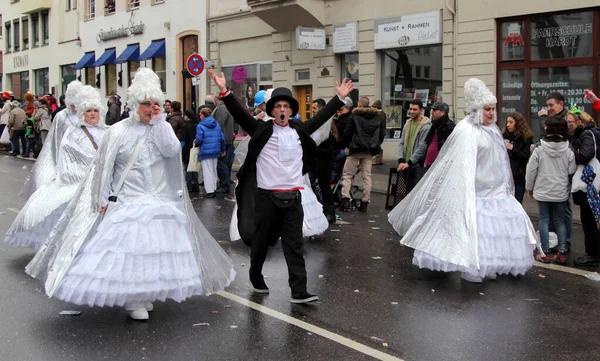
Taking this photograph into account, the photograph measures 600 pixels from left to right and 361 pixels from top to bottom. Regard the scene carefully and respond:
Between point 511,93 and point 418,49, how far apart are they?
11.1 feet

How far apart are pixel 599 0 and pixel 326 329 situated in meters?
12.9

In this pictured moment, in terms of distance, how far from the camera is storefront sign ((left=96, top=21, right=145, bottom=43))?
32.7 metres

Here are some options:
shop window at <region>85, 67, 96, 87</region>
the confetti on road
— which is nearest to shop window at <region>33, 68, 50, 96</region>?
shop window at <region>85, 67, 96, 87</region>

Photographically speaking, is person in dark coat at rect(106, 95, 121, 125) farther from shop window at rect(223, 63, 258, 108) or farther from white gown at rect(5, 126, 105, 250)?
white gown at rect(5, 126, 105, 250)

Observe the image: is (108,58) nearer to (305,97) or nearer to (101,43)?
(101,43)

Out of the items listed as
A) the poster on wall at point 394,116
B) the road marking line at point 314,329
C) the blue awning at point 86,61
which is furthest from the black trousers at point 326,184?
the blue awning at point 86,61

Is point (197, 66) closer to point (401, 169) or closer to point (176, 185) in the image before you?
point (401, 169)

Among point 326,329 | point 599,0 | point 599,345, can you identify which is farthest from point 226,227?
point 599,0

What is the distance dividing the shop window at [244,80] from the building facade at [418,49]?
0.20 feet

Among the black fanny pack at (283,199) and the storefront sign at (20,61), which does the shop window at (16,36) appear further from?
the black fanny pack at (283,199)

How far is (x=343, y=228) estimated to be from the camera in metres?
10.7

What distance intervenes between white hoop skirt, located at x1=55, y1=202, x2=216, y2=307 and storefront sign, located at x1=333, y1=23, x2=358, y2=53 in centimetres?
1641

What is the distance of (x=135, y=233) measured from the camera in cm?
568

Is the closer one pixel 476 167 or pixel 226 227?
pixel 476 167
